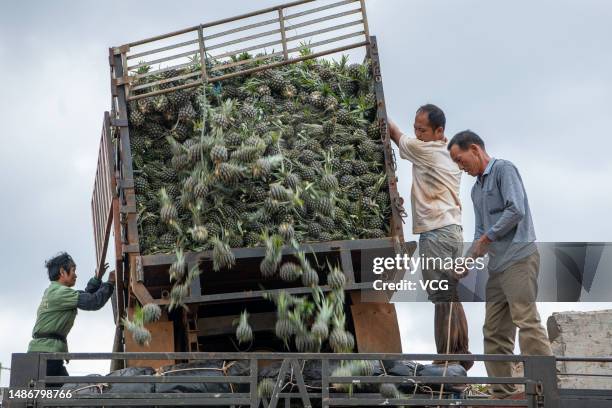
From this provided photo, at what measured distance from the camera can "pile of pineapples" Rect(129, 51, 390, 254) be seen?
8031 mm

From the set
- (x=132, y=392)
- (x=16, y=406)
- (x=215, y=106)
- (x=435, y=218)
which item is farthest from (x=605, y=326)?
(x=16, y=406)

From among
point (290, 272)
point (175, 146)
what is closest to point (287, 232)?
point (290, 272)

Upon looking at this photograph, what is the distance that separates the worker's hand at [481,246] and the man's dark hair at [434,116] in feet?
4.72

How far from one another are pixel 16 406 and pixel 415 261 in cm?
319

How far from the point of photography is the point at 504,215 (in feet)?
24.5

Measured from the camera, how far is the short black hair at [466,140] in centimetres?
788

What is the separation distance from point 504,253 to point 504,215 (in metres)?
0.28

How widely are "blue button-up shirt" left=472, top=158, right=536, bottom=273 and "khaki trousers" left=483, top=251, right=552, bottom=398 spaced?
0.26ft

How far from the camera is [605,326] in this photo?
394 inches

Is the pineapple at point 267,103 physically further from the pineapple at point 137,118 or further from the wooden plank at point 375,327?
the wooden plank at point 375,327

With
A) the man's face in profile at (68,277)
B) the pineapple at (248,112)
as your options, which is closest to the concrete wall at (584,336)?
the pineapple at (248,112)

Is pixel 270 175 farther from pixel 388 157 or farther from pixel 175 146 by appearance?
pixel 388 157

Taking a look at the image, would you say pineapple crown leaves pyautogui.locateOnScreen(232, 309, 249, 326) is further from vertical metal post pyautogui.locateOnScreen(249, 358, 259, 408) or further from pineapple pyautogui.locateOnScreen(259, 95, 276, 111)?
pineapple pyautogui.locateOnScreen(259, 95, 276, 111)

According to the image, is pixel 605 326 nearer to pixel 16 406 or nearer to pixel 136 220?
pixel 136 220
